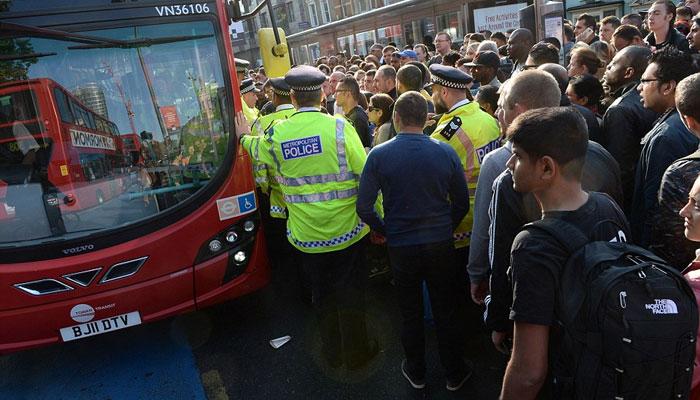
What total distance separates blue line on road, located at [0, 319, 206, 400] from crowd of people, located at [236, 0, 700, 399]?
1.16 metres

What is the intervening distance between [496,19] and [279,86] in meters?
11.8

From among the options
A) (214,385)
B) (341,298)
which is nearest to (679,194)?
(341,298)

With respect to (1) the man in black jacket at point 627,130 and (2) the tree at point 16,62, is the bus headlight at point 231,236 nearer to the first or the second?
(2) the tree at point 16,62

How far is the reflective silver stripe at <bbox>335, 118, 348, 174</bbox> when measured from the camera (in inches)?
117

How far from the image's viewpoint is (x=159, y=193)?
11.2 ft

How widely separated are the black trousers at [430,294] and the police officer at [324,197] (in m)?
0.48

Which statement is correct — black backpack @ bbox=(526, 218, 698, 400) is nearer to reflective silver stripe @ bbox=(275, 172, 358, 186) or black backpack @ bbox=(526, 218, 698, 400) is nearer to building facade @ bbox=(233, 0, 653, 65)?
reflective silver stripe @ bbox=(275, 172, 358, 186)

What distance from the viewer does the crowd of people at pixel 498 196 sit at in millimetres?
1498

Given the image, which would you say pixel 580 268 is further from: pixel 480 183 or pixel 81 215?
pixel 81 215

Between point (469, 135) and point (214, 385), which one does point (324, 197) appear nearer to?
point (469, 135)

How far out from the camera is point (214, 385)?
10.7ft

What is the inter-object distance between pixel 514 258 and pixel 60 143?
3.05m

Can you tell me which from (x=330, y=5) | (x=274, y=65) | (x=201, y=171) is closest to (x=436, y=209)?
(x=201, y=171)

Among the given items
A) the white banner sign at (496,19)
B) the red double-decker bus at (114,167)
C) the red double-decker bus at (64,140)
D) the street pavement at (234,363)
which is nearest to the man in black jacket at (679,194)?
the street pavement at (234,363)
